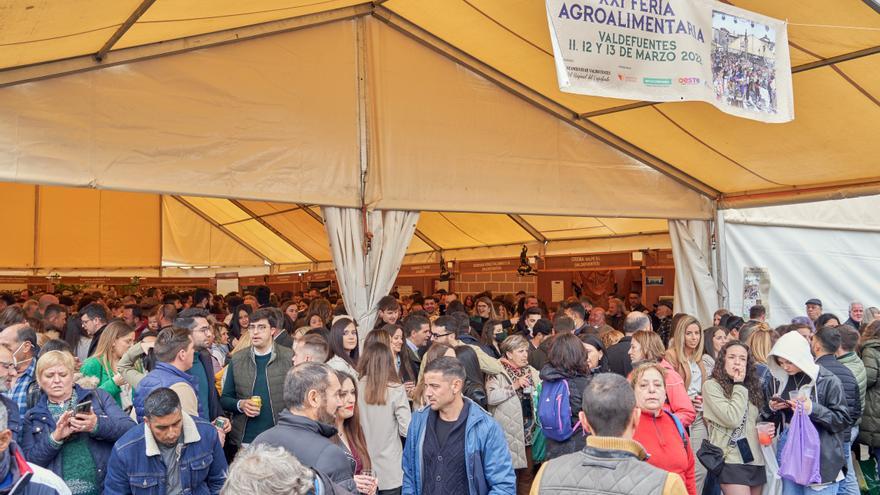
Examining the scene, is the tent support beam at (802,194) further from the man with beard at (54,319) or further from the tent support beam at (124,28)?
the man with beard at (54,319)

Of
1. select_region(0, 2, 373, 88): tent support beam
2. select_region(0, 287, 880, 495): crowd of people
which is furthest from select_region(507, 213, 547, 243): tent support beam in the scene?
select_region(0, 287, 880, 495): crowd of people

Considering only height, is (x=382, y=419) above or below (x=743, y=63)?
below

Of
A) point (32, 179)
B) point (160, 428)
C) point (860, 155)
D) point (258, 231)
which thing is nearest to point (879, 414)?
point (860, 155)

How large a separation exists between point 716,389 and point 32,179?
18.8 ft

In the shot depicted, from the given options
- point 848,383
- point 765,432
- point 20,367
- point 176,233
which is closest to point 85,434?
point 20,367

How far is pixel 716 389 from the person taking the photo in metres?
4.76

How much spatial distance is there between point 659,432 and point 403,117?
18.3 feet

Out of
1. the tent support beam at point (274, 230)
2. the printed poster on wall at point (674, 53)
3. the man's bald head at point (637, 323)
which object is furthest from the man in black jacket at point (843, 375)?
the tent support beam at point (274, 230)

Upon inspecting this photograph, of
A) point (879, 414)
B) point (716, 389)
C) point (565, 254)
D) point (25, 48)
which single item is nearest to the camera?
point (716, 389)

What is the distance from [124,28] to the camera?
21.2 feet

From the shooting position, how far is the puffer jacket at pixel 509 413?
5.25m

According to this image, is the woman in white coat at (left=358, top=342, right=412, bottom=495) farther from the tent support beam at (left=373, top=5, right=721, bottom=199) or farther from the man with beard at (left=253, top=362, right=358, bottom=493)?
the tent support beam at (left=373, top=5, right=721, bottom=199)

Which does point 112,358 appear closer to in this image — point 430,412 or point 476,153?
point 430,412

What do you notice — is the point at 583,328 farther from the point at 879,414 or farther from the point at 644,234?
the point at 644,234
